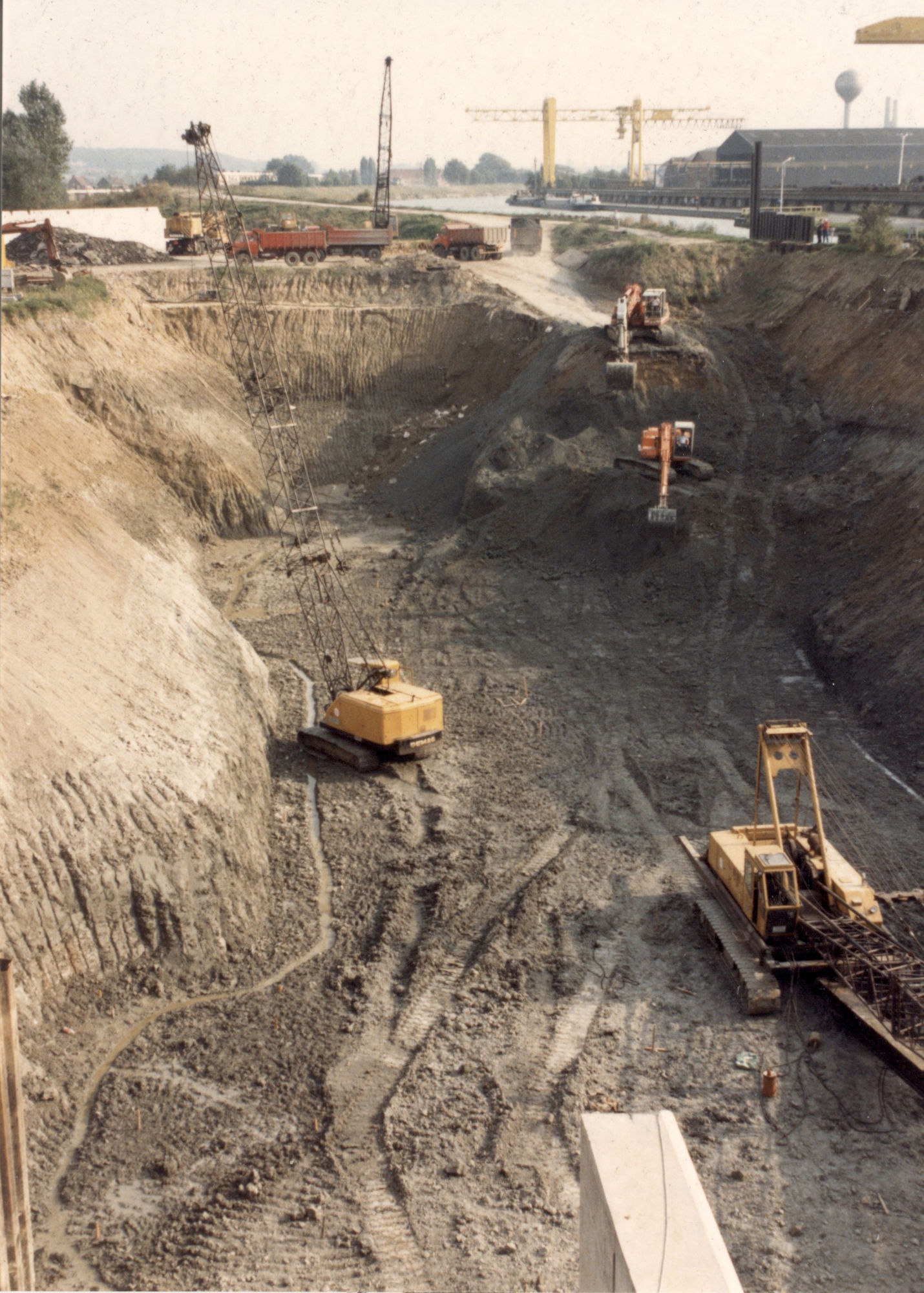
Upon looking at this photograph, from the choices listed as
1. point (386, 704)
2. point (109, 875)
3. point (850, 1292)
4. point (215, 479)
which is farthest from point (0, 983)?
point (215, 479)

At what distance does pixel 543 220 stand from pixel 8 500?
190 ft

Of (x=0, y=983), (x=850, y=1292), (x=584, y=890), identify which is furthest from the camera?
(x=584, y=890)

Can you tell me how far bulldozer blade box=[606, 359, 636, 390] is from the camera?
34688 millimetres

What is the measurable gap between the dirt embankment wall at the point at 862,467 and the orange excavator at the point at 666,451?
10.0ft

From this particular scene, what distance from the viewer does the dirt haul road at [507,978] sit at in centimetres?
1155

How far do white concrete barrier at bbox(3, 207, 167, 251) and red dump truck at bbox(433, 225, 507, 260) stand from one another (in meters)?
12.7

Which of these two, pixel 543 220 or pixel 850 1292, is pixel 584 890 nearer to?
pixel 850 1292

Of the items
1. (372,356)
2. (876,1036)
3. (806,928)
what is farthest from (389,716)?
(372,356)

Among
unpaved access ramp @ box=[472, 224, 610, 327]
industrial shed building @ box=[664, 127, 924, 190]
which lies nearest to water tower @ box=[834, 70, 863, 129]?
industrial shed building @ box=[664, 127, 924, 190]

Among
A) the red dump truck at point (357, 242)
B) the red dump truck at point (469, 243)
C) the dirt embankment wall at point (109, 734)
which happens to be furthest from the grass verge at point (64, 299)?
the red dump truck at point (469, 243)

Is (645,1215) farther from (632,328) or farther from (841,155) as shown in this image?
(841,155)

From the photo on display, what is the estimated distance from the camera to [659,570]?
98.9 ft

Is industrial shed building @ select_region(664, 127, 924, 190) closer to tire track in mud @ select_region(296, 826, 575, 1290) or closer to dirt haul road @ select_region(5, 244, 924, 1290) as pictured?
dirt haul road @ select_region(5, 244, 924, 1290)

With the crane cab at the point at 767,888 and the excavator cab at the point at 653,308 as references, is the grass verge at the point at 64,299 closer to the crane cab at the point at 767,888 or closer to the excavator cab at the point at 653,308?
the excavator cab at the point at 653,308
